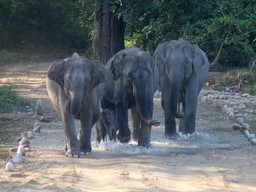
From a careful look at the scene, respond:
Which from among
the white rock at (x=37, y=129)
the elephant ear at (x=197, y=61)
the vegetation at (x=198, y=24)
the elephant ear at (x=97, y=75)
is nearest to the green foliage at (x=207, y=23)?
the vegetation at (x=198, y=24)

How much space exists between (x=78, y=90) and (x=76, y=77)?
223 millimetres

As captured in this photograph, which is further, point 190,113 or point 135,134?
point 190,113

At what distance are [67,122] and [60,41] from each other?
2841 centimetres

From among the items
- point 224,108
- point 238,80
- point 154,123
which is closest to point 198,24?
point 238,80

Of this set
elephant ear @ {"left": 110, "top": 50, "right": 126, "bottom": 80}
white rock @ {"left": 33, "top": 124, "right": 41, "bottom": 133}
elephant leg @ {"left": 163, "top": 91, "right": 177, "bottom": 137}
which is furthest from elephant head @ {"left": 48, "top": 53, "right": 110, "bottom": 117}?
white rock @ {"left": 33, "top": 124, "right": 41, "bottom": 133}

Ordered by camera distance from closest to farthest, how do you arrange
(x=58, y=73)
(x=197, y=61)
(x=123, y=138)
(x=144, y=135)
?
(x=58, y=73) < (x=144, y=135) < (x=123, y=138) < (x=197, y=61)

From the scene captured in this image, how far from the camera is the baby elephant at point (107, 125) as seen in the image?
502 inches

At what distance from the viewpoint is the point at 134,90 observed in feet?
39.4

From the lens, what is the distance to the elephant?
12.0 metres

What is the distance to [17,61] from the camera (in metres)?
35.2

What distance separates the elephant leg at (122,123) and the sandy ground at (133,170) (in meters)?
0.13

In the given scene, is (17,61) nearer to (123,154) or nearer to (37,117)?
(37,117)

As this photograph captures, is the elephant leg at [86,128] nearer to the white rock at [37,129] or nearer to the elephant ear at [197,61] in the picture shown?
the elephant ear at [197,61]

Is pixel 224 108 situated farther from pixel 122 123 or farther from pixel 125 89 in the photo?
pixel 125 89
